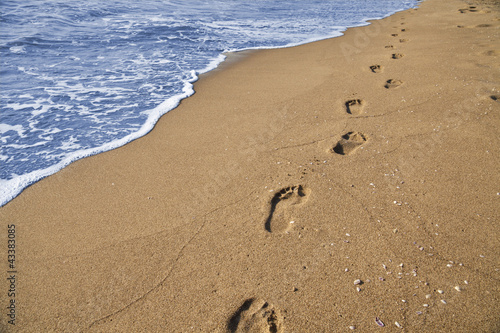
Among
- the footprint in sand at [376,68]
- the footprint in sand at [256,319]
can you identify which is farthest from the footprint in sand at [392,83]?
the footprint in sand at [256,319]

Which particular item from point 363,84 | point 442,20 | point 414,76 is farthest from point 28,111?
point 442,20

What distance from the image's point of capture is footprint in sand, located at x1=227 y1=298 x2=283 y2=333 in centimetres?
181

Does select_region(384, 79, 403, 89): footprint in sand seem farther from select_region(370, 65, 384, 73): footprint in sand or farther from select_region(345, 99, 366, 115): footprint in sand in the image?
select_region(345, 99, 366, 115): footprint in sand

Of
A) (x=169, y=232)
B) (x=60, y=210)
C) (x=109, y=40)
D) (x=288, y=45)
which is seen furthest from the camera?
(x=109, y=40)

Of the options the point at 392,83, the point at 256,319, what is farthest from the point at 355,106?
the point at 256,319

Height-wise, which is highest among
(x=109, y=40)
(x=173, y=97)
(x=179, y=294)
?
(x=109, y=40)

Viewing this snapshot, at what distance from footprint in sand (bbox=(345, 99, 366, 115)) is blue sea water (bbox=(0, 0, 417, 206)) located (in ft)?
7.82

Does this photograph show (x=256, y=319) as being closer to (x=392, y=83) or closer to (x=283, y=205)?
(x=283, y=205)

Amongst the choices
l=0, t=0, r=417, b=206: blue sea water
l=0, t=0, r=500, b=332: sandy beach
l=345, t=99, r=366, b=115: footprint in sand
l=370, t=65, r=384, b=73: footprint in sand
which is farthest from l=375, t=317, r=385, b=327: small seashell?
l=370, t=65, r=384, b=73: footprint in sand

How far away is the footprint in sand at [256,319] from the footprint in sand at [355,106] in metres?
2.84

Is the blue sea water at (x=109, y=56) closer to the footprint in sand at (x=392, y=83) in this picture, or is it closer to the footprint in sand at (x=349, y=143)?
the footprint in sand at (x=349, y=143)

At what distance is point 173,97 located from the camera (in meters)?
4.89

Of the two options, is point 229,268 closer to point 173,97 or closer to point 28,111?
point 173,97

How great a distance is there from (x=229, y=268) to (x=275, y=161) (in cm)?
134
